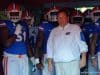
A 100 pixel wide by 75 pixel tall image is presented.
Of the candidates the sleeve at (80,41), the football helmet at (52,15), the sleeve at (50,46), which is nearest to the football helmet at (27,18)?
the football helmet at (52,15)

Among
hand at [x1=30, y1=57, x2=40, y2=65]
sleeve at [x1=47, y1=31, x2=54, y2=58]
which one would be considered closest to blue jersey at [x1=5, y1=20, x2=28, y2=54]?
hand at [x1=30, y1=57, x2=40, y2=65]

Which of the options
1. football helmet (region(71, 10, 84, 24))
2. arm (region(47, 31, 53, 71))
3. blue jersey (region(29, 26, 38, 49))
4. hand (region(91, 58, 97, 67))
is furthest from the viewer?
football helmet (region(71, 10, 84, 24))

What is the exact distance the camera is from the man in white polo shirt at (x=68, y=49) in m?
6.45

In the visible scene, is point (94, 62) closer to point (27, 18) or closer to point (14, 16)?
point (27, 18)

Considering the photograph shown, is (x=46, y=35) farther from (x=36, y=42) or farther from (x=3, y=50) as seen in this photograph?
(x=3, y=50)

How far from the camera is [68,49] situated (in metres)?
6.44

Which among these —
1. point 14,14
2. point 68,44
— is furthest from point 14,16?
point 68,44

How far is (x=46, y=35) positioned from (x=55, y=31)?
538 mm

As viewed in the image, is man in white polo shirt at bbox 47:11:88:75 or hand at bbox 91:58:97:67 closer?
man in white polo shirt at bbox 47:11:88:75

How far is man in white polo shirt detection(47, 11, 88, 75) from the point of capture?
6.45 meters

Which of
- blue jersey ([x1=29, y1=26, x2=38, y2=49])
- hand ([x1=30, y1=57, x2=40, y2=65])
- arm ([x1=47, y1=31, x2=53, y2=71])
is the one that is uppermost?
blue jersey ([x1=29, y1=26, x2=38, y2=49])

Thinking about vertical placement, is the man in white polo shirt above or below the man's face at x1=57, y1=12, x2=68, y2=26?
below

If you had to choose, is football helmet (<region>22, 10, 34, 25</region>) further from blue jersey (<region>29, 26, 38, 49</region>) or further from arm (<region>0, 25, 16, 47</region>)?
arm (<region>0, 25, 16, 47</region>)

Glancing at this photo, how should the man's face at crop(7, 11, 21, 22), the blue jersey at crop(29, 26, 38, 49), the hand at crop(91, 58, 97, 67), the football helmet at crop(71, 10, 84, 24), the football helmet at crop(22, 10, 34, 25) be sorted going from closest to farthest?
1. the man's face at crop(7, 11, 21, 22)
2. the hand at crop(91, 58, 97, 67)
3. the blue jersey at crop(29, 26, 38, 49)
4. the football helmet at crop(22, 10, 34, 25)
5. the football helmet at crop(71, 10, 84, 24)
